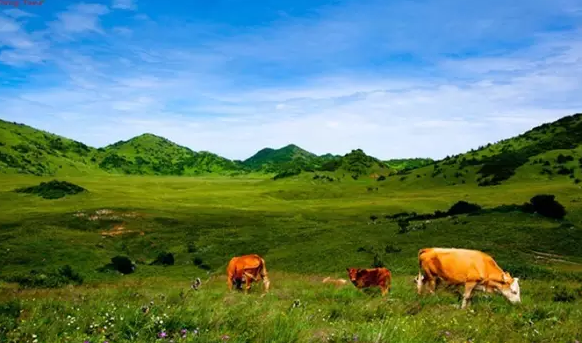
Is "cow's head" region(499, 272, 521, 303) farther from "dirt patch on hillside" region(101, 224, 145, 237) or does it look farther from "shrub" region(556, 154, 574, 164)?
"shrub" region(556, 154, 574, 164)

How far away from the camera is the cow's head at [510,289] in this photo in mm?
13953

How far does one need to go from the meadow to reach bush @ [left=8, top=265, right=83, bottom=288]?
1.11 metres

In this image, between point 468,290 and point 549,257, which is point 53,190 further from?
point 468,290

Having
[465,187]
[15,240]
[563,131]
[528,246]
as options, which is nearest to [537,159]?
[465,187]

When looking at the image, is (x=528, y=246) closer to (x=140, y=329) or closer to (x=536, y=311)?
(x=536, y=311)

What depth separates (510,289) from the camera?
14109mm

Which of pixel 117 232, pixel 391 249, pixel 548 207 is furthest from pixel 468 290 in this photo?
pixel 117 232

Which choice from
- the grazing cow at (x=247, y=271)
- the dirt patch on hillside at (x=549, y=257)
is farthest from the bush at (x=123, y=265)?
the dirt patch on hillside at (x=549, y=257)

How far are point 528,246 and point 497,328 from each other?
122 ft

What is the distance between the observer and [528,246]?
41312 millimetres

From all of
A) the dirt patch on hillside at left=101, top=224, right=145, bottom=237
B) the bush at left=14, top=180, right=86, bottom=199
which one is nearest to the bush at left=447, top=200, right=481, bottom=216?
the dirt patch on hillside at left=101, top=224, right=145, bottom=237

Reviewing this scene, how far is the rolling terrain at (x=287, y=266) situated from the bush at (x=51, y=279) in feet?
0.42

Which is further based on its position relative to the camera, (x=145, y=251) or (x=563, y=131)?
(x=563, y=131)

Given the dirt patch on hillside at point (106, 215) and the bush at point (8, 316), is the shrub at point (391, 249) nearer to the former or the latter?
the bush at point (8, 316)
